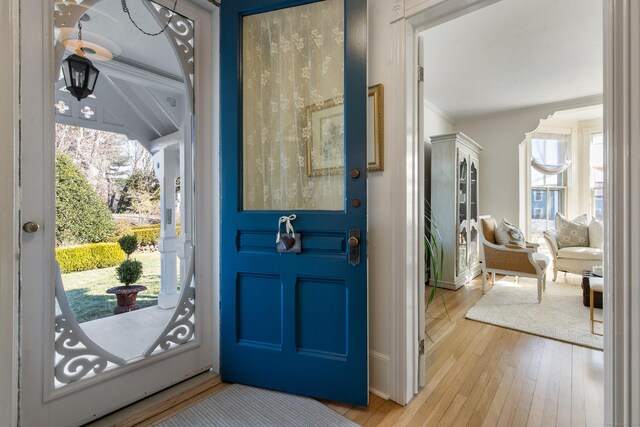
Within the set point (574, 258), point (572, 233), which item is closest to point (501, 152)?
point (572, 233)

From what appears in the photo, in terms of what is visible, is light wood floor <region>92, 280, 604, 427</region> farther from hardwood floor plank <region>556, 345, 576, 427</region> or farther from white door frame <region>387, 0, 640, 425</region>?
white door frame <region>387, 0, 640, 425</region>

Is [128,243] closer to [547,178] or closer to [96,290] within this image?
[96,290]

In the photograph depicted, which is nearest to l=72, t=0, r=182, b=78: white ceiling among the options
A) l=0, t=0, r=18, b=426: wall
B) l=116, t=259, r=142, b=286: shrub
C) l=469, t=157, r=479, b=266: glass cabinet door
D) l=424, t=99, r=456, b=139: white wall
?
l=0, t=0, r=18, b=426: wall

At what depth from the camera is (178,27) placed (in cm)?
171

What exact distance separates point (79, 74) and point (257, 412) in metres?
1.88

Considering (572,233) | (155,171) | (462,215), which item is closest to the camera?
(155,171)

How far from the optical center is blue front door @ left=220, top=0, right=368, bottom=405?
1.50 meters

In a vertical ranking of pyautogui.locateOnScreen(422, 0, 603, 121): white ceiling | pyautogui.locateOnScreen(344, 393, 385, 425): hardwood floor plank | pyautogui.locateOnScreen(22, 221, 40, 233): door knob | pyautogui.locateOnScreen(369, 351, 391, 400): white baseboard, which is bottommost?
pyautogui.locateOnScreen(344, 393, 385, 425): hardwood floor plank

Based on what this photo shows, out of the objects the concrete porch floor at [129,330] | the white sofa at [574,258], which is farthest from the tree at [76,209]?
the white sofa at [574,258]

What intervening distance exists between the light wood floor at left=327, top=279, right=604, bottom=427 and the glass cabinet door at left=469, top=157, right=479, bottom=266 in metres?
1.90

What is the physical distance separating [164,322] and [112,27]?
161cm

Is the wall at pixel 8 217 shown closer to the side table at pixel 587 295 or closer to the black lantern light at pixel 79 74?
the black lantern light at pixel 79 74

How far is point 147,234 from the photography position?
1.63 meters

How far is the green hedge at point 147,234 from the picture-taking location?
1586 millimetres
